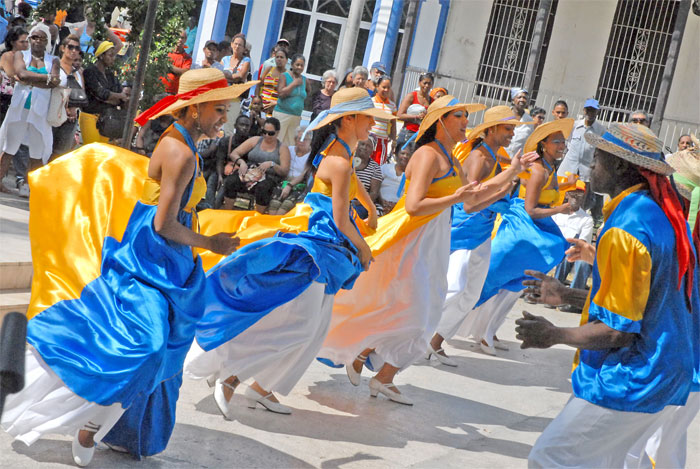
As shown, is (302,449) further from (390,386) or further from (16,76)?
(16,76)

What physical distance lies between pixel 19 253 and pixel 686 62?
16631mm

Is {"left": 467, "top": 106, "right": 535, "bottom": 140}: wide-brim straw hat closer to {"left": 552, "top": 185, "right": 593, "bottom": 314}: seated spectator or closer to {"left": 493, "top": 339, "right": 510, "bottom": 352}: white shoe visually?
{"left": 493, "top": 339, "right": 510, "bottom": 352}: white shoe

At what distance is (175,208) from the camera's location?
4.44 m

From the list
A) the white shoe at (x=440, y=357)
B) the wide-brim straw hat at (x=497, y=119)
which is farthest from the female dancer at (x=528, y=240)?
the wide-brim straw hat at (x=497, y=119)

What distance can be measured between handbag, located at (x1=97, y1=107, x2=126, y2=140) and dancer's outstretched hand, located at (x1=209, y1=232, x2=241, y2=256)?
20.3ft

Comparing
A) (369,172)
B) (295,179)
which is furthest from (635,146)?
(369,172)

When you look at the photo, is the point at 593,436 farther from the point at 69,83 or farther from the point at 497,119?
the point at 69,83

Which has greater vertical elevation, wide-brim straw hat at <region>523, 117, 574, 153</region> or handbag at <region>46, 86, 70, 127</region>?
wide-brim straw hat at <region>523, 117, 574, 153</region>

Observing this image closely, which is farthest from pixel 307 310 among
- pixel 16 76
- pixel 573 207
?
pixel 16 76

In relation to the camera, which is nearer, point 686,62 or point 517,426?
point 517,426

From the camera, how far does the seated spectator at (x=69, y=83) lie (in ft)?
33.7

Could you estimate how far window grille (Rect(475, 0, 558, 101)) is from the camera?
806 inches

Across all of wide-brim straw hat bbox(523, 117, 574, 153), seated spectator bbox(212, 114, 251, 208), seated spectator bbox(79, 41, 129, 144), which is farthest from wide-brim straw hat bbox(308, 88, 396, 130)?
seated spectator bbox(212, 114, 251, 208)

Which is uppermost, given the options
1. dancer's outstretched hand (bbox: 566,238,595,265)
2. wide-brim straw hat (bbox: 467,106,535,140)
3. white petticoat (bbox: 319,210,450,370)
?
wide-brim straw hat (bbox: 467,106,535,140)
